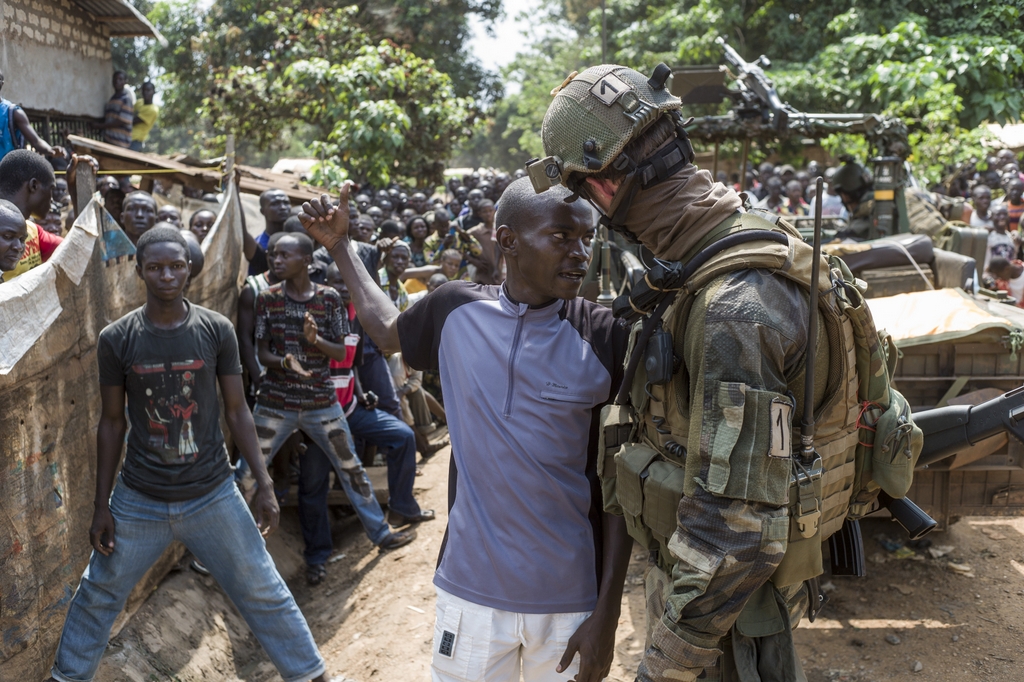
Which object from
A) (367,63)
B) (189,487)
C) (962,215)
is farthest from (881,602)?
(367,63)

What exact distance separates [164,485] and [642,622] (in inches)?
93.9

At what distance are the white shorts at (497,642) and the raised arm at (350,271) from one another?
796 mm

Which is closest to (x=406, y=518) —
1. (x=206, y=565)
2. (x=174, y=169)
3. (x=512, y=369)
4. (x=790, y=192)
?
(x=206, y=565)

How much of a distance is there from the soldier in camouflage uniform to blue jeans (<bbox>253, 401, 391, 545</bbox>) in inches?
123

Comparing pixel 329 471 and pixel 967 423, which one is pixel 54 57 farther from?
pixel 967 423

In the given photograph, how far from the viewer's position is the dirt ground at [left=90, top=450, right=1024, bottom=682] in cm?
378

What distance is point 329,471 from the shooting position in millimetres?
5340

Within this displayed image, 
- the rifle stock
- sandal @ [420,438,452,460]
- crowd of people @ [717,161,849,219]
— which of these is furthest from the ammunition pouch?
crowd of people @ [717,161,849,219]

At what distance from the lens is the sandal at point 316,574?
5.14 m

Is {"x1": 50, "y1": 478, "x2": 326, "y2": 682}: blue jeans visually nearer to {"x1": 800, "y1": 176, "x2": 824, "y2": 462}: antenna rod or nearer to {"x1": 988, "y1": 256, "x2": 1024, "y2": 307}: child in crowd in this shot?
{"x1": 800, "y1": 176, "x2": 824, "y2": 462}: antenna rod

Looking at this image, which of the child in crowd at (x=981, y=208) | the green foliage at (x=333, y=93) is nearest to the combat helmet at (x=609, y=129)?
the child in crowd at (x=981, y=208)

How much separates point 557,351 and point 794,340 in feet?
1.96

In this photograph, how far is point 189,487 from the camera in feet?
10.8

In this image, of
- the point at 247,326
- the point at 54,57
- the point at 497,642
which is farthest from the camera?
the point at 54,57
